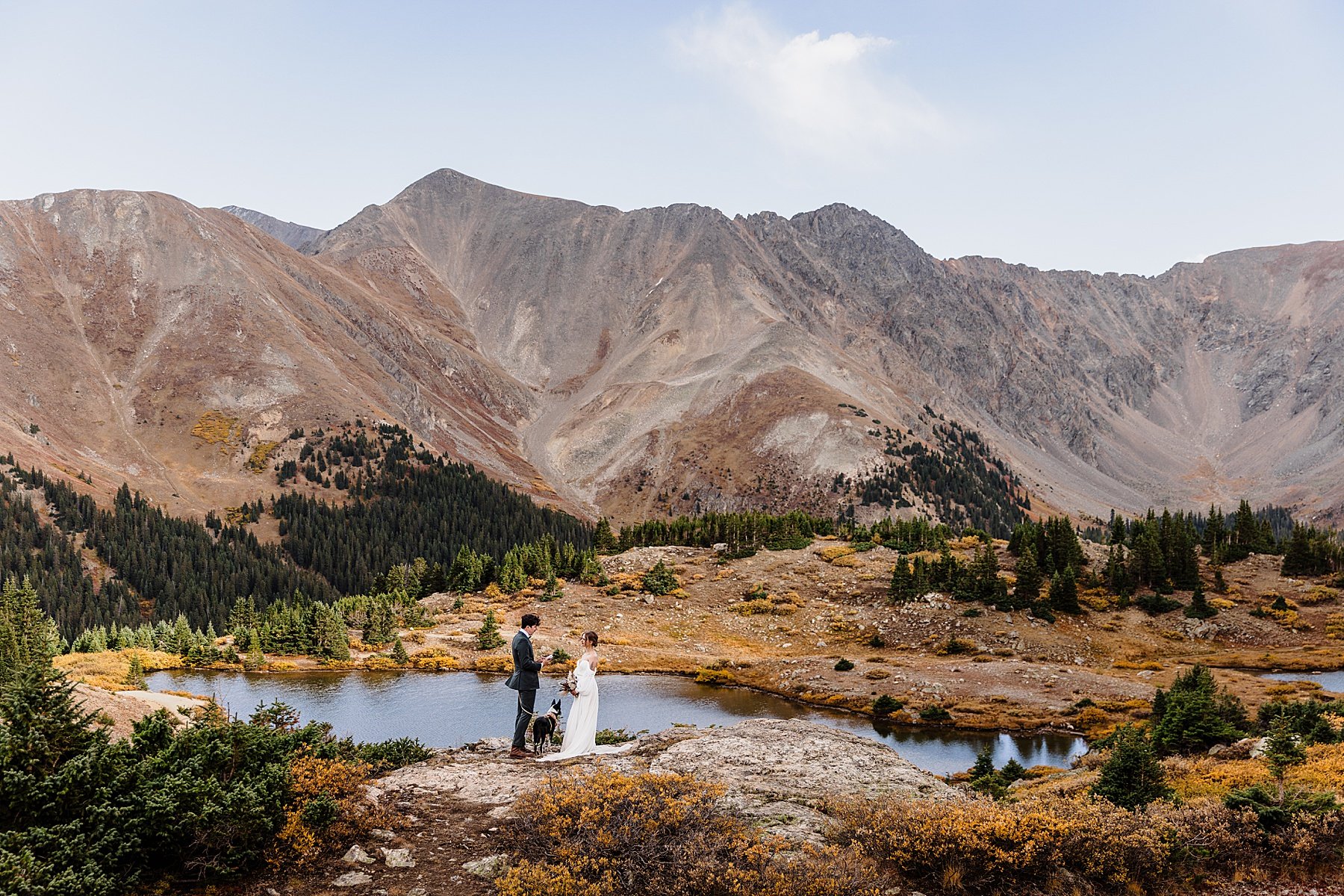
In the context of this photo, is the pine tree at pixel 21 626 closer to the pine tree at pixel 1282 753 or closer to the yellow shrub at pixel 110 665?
the yellow shrub at pixel 110 665

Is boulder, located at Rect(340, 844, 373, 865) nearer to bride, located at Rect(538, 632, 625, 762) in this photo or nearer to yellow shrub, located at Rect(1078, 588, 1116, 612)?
bride, located at Rect(538, 632, 625, 762)

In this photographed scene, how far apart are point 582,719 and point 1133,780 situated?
1409 cm

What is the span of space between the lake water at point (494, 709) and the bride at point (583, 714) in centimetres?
1810

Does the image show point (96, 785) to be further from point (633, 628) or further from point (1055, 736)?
point (633, 628)

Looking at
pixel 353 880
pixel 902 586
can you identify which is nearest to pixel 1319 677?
pixel 902 586

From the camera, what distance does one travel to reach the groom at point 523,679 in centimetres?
2053

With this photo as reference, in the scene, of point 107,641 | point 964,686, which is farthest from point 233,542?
point 964,686

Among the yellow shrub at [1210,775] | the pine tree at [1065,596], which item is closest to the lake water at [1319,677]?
the pine tree at [1065,596]

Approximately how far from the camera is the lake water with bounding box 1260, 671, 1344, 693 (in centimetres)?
5344

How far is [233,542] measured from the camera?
170 meters

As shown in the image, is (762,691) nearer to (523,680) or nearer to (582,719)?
(582,719)

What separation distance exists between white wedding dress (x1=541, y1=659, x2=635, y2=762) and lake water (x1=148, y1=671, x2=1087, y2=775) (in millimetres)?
18092

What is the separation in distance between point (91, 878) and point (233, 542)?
183920 mm

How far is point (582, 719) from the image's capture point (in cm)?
2019
